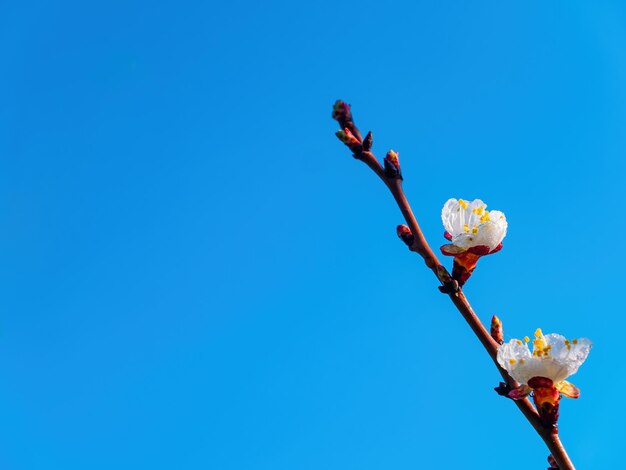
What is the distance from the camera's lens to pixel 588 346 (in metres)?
1.68

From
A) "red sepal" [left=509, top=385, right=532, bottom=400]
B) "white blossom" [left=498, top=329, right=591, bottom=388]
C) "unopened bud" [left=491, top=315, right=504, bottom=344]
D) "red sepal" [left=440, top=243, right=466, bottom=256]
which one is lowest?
"red sepal" [left=509, top=385, right=532, bottom=400]

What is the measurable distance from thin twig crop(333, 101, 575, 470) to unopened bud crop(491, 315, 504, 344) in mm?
39

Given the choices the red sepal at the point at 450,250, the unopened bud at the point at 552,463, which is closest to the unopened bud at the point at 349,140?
the red sepal at the point at 450,250

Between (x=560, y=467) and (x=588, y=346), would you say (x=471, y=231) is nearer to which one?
(x=588, y=346)

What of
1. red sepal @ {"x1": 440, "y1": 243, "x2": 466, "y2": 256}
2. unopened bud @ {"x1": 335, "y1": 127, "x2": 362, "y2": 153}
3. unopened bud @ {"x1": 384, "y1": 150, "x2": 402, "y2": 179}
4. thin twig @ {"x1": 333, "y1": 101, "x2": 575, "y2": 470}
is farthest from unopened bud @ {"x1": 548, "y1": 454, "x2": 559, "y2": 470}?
unopened bud @ {"x1": 335, "y1": 127, "x2": 362, "y2": 153}

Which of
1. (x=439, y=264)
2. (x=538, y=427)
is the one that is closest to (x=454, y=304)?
(x=439, y=264)

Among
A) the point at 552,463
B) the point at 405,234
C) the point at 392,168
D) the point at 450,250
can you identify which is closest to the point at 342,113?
the point at 392,168

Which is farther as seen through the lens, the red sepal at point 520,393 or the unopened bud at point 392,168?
the unopened bud at point 392,168

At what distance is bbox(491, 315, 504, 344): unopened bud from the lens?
5.75 feet

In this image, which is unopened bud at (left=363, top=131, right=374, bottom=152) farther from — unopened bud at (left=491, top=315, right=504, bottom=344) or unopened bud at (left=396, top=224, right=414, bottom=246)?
unopened bud at (left=491, top=315, right=504, bottom=344)

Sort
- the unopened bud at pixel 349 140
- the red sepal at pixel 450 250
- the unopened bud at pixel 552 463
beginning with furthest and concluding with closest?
the red sepal at pixel 450 250 → the unopened bud at pixel 349 140 → the unopened bud at pixel 552 463

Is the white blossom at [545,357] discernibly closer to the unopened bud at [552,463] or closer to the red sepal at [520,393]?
the red sepal at [520,393]

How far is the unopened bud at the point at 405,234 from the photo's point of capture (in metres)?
1.73

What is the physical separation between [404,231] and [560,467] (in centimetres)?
65
